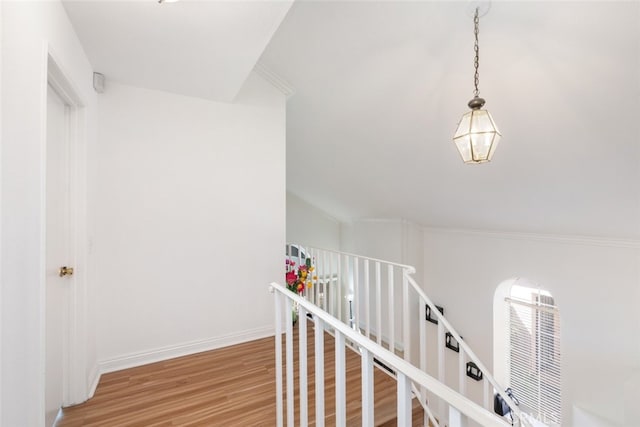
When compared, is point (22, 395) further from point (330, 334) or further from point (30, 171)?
point (330, 334)

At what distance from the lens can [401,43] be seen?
7.30 ft

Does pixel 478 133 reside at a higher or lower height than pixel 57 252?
higher

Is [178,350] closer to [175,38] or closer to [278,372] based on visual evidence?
[278,372]

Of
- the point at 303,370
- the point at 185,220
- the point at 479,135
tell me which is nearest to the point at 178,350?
the point at 185,220

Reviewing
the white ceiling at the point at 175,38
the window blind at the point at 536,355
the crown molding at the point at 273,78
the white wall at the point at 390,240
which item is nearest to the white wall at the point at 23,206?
the white ceiling at the point at 175,38

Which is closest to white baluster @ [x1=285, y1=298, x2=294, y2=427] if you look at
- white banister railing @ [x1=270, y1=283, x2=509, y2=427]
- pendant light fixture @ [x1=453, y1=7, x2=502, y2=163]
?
white banister railing @ [x1=270, y1=283, x2=509, y2=427]

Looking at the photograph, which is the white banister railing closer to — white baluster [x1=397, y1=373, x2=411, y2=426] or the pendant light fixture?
white baluster [x1=397, y1=373, x2=411, y2=426]

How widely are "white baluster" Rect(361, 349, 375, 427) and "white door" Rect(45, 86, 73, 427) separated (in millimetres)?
1590

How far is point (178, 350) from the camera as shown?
2369 mm

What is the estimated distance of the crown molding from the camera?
2.75 m

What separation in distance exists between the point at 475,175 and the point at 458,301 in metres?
2.21

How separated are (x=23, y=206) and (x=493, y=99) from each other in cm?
288

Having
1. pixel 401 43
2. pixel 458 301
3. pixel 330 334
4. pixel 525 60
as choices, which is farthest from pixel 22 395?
pixel 458 301

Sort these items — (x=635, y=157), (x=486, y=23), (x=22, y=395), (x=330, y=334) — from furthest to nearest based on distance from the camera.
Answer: (x=330, y=334) < (x=635, y=157) < (x=486, y=23) < (x=22, y=395)
